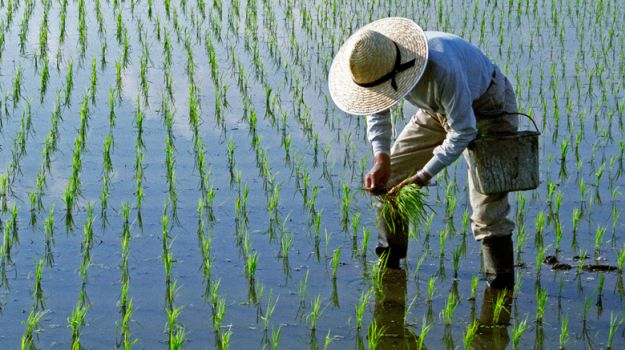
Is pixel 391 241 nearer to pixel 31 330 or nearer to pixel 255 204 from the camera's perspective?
pixel 255 204

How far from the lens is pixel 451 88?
3729 millimetres

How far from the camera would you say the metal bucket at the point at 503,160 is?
4.05 m

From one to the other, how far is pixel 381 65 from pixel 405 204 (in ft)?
2.04

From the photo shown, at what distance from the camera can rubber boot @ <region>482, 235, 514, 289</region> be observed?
423 cm

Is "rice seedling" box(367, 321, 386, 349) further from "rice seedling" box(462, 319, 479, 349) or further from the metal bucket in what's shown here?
the metal bucket

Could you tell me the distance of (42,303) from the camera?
410cm

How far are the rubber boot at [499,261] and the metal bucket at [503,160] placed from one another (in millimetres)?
236

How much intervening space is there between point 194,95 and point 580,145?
7.24 feet

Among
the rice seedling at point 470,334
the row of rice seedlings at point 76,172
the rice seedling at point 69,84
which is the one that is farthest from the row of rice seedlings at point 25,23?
the rice seedling at point 470,334

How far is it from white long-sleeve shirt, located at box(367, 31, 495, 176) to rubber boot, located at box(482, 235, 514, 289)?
43cm

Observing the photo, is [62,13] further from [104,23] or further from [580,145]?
[580,145]

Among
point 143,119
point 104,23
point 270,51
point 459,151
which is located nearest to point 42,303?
point 459,151

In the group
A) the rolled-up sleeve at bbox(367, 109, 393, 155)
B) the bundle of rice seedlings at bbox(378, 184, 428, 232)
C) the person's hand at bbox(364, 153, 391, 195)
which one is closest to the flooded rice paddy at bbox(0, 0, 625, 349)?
the bundle of rice seedlings at bbox(378, 184, 428, 232)

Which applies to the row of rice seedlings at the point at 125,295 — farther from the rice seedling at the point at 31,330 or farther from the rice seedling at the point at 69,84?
the rice seedling at the point at 69,84
